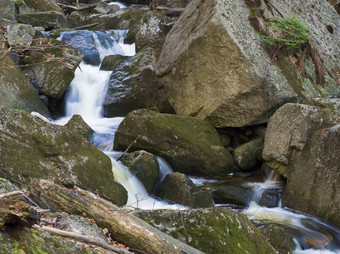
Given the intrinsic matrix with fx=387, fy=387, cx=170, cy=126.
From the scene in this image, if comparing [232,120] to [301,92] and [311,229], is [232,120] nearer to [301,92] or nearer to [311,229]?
[301,92]

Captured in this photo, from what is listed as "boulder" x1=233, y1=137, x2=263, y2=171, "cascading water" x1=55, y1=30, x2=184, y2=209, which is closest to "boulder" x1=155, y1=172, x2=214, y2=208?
"cascading water" x1=55, y1=30, x2=184, y2=209

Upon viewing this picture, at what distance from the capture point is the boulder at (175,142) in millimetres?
8039

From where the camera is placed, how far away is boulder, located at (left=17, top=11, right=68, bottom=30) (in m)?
14.8

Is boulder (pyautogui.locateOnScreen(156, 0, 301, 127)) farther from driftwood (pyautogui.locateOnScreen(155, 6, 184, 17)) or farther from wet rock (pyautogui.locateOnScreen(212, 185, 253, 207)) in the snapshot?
driftwood (pyautogui.locateOnScreen(155, 6, 184, 17))

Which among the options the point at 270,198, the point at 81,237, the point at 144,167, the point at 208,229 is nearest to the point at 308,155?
the point at 270,198

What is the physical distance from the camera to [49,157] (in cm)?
530

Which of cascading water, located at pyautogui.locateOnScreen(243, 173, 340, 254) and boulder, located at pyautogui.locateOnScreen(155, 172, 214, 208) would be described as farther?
boulder, located at pyautogui.locateOnScreen(155, 172, 214, 208)

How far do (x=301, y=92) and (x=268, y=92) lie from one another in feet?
3.64

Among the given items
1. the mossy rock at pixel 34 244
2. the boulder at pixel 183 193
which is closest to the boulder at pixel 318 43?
the boulder at pixel 183 193

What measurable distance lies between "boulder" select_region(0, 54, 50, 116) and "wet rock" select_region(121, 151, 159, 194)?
357cm

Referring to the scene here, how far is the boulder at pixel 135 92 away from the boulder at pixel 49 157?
487cm

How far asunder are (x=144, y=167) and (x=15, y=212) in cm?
511

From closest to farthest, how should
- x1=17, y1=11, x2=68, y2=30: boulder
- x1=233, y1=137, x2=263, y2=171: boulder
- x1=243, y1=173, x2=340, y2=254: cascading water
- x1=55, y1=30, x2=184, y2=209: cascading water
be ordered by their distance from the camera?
1. x1=243, y1=173, x2=340, y2=254: cascading water
2. x1=55, y1=30, x2=184, y2=209: cascading water
3. x1=233, y1=137, x2=263, y2=171: boulder
4. x1=17, y1=11, x2=68, y2=30: boulder

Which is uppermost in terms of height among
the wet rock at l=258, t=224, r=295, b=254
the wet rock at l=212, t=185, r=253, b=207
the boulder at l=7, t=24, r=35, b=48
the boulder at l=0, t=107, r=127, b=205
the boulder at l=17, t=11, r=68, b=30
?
the boulder at l=17, t=11, r=68, b=30
